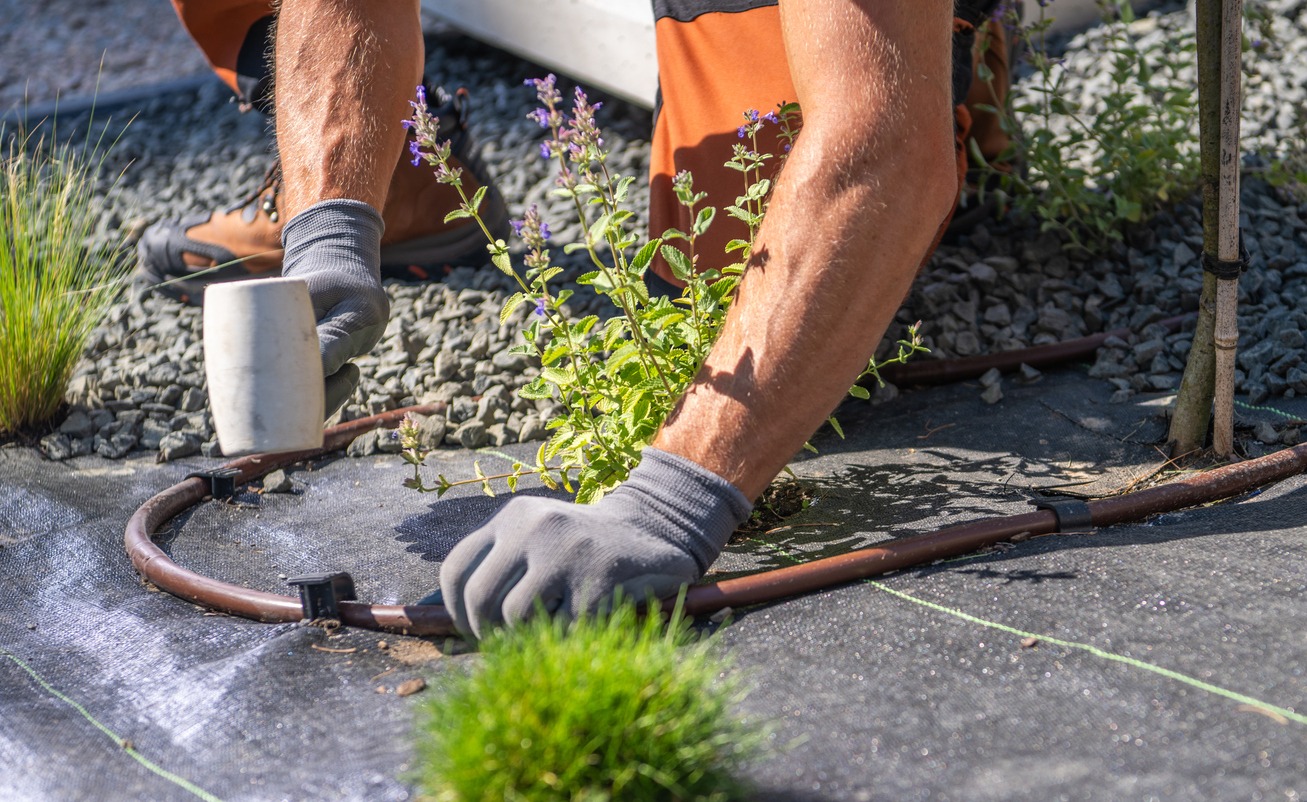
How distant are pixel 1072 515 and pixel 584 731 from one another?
1.07 m

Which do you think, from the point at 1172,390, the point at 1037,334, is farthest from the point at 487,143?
the point at 1172,390

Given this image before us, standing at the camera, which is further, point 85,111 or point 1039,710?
point 85,111

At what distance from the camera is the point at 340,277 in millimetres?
1921

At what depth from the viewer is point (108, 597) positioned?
1.91m

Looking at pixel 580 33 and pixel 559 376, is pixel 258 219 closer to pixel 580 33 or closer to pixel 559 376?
pixel 580 33

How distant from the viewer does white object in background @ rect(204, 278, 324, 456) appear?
1593 millimetres

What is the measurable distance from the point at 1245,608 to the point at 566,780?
0.97 meters

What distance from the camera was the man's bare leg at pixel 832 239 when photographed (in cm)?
161

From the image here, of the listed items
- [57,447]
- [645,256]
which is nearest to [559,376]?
[645,256]

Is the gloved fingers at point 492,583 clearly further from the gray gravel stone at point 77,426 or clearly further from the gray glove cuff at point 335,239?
the gray gravel stone at point 77,426

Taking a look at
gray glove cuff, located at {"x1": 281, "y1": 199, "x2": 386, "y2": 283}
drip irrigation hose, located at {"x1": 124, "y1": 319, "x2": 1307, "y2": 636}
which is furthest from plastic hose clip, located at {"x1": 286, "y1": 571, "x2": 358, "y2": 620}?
gray glove cuff, located at {"x1": 281, "y1": 199, "x2": 386, "y2": 283}

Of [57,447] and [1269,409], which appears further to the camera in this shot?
[57,447]

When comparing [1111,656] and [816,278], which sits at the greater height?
[816,278]

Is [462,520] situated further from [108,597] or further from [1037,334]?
[1037,334]
